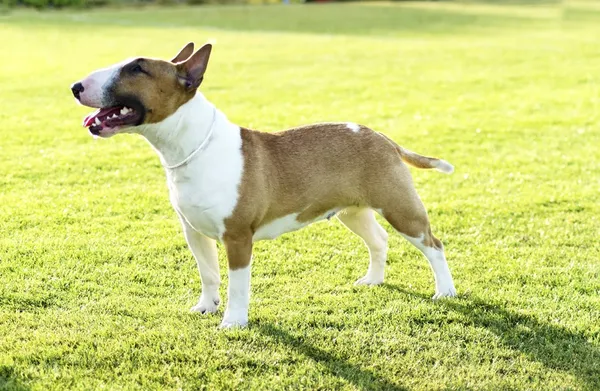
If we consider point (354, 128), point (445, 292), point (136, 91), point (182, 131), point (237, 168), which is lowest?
point (445, 292)

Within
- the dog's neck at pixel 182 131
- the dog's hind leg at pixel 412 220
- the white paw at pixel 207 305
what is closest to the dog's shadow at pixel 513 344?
the dog's hind leg at pixel 412 220

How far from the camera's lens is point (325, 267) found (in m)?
6.96

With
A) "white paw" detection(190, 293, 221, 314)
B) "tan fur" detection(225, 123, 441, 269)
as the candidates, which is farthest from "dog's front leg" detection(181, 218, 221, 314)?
"tan fur" detection(225, 123, 441, 269)

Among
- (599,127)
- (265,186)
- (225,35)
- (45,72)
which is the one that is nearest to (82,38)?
(225,35)

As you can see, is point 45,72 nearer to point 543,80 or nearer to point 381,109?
point 381,109

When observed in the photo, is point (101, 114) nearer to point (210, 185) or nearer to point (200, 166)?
point (200, 166)

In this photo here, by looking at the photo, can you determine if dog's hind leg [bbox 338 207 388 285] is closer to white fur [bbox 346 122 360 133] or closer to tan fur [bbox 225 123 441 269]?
tan fur [bbox 225 123 441 269]

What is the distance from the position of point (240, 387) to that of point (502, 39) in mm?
27200

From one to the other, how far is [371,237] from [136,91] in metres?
2.38

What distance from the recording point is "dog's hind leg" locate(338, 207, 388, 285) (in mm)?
6418

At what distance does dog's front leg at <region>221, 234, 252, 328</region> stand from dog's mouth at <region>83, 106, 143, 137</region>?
1033 mm

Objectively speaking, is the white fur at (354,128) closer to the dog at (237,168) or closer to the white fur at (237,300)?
the dog at (237,168)

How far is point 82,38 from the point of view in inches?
1144

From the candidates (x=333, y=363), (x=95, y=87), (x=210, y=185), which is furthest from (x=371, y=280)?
(x=95, y=87)
